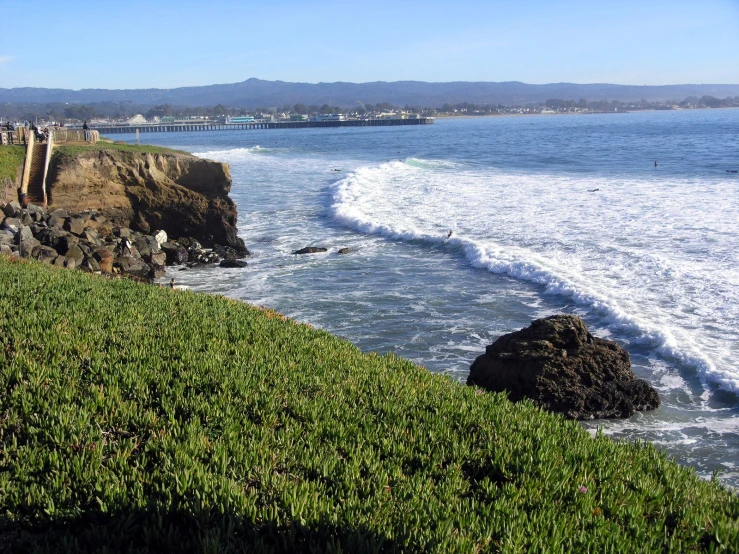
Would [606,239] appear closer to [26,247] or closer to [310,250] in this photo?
[310,250]

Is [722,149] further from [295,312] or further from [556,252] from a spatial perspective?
[295,312]

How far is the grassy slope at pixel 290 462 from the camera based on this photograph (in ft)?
13.5

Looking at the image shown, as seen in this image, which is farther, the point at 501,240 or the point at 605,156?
the point at 605,156

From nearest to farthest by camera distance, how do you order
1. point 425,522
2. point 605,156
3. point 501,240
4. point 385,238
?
point 425,522 < point 501,240 < point 385,238 < point 605,156

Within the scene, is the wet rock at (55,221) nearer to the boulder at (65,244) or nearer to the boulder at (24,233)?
the boulder at (24,233)

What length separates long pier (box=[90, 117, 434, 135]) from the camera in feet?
563

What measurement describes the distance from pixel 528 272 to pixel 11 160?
1788cm

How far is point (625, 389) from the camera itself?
384 inches

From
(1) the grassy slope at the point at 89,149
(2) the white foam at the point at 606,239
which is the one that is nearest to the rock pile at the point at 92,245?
(1) the grassy slope at the point at 89,149

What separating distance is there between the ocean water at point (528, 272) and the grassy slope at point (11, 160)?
23.9 feet

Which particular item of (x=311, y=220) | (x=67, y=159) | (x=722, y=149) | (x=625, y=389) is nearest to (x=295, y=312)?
(x=625, y=389)

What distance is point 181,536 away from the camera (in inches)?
160

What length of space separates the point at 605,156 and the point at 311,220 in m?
35.8

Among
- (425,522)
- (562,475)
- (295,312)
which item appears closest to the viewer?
(425,522)
